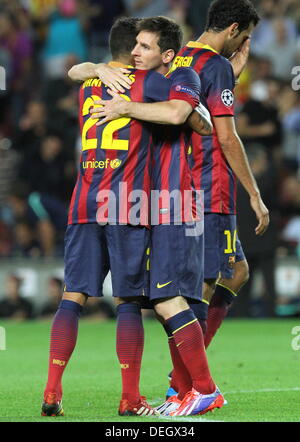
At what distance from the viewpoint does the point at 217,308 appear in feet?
23.8

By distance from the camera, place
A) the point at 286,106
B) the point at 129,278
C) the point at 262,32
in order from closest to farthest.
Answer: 1. the point at 129,278
2. the point at 286,106
3. the point at 262,32

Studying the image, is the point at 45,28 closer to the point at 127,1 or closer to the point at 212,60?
the point at 127,1

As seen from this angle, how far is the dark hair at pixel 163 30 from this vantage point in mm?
6082

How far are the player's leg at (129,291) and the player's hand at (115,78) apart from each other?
0.77 m

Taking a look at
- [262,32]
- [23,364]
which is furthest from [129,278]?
[262,32]

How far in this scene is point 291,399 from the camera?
21.8ft

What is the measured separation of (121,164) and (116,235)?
0.39m

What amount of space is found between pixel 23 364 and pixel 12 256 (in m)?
5.63

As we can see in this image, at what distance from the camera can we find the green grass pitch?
6.12 m

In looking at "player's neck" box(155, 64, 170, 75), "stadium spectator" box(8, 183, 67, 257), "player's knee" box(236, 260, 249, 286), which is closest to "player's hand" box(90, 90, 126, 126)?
"player's neck" box(155, 64, 170, 75)

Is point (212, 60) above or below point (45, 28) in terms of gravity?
below

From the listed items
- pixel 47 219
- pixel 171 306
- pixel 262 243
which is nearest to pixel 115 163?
pixel 171 306

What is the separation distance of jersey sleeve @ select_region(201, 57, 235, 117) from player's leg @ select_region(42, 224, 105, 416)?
1.20 metres

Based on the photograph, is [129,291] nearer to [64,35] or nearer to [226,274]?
[226,274]
